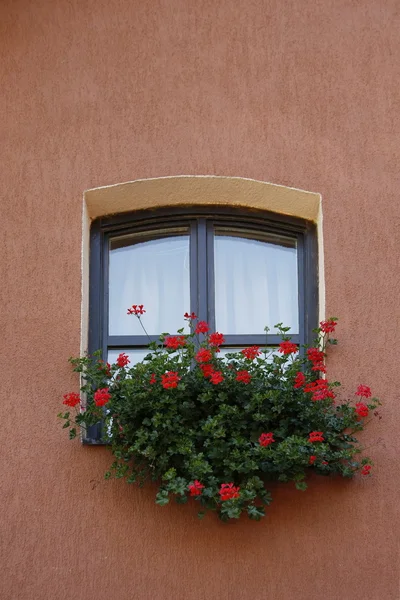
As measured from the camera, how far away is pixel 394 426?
4.91 metres

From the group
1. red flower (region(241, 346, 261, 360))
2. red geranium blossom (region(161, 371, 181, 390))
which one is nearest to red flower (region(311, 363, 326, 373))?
red flower (region(241, 346, 261, 360))

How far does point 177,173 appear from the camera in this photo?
210 inches

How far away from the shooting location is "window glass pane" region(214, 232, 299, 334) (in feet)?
17.7

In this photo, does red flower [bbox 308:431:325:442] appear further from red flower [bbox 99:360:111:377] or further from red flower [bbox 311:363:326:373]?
red flower [bbox 99:360:111:377]

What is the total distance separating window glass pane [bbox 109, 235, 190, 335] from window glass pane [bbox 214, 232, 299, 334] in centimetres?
19

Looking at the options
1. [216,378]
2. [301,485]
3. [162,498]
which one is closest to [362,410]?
[301,485]

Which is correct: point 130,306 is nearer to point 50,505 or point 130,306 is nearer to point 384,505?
point 50,505

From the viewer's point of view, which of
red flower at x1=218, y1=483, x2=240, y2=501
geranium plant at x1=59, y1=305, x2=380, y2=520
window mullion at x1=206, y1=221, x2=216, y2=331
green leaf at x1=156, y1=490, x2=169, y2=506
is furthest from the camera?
window mullion at x1=206, y1=221, x2=216, y2=331

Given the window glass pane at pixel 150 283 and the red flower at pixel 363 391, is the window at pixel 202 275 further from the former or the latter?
the red flower at pixel 363 391

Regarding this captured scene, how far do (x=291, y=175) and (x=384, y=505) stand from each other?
1741 mm

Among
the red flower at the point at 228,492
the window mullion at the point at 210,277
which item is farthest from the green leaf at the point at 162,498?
the window mullion at the point at 210,277

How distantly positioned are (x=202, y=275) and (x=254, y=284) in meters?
0.29

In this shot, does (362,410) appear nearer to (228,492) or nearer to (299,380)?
(299,380)

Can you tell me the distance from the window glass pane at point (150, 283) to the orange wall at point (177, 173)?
37 centimetres
